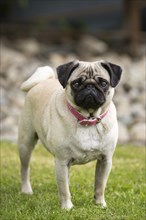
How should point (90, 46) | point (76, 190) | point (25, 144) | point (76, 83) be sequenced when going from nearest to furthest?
point (76, 83) < point (25, 144) < point (76, 190) < point (90, 46)

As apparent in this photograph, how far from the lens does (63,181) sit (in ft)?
17.8

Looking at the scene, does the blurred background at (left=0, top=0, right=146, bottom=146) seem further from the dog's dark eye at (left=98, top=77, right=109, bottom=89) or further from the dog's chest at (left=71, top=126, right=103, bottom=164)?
the dog's dark eye at (left=98, top=77, right=109, bottom=89)

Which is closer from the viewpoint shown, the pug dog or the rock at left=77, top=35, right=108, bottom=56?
the pug dog

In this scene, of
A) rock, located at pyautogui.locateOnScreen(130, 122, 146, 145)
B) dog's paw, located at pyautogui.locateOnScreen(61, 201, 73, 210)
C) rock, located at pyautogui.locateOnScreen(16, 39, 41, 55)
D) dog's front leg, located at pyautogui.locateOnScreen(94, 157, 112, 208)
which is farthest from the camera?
rock, located at pyautogui.locateOnScreen(16, 39, 41, 55)

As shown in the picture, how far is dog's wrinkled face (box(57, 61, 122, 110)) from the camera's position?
513 cm

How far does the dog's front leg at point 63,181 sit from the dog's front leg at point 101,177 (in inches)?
13.7

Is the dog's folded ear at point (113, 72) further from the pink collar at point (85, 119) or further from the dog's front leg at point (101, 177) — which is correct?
the dog's front leg at point (101, 177)

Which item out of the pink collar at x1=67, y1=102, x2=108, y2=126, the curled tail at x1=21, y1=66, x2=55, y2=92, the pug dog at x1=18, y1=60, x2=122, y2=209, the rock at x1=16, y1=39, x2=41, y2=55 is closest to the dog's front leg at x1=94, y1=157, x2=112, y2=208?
the pug dog at x1=18, y1=60, x2=122, y2=209

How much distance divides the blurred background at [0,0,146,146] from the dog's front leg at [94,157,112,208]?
4699 millimetres

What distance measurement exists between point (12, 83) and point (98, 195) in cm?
870

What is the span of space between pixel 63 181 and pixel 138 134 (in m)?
4.90

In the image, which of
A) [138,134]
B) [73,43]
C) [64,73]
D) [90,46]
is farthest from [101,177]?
[73,43]

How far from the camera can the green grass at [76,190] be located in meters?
5.32

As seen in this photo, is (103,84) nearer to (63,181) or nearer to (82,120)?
(82,120)
